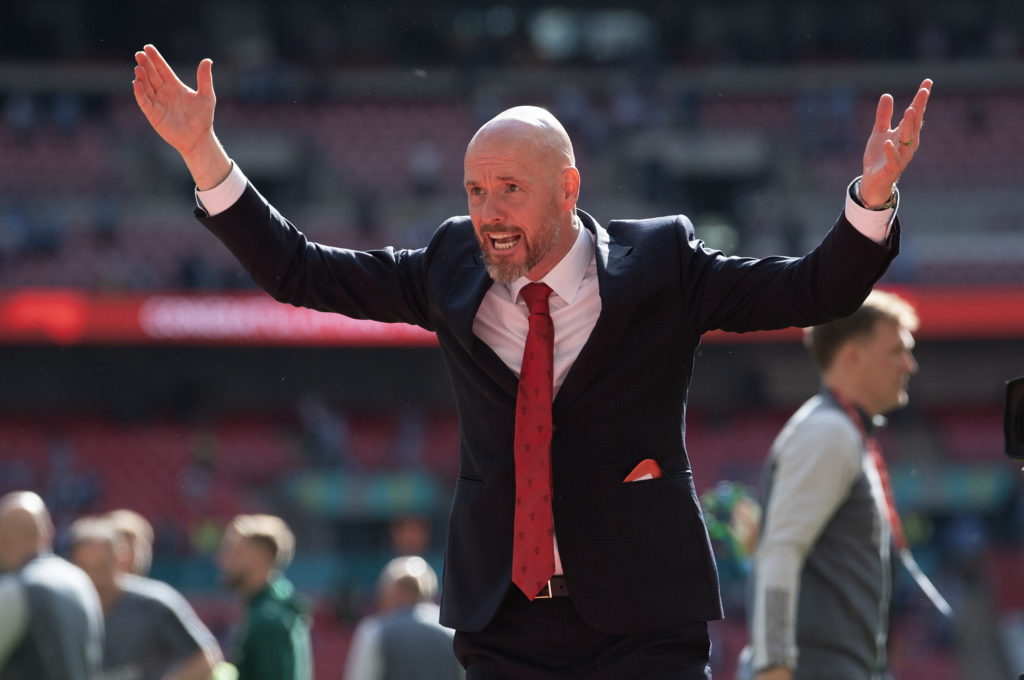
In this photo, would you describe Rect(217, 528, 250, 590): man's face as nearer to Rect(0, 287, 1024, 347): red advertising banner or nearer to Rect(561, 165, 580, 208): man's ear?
Rect(561, 165, 580, 208): man's ear

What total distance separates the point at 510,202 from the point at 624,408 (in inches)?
14.2

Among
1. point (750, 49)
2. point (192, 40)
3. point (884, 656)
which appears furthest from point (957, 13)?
point (884, 656)

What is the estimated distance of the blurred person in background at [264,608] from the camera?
207 inches

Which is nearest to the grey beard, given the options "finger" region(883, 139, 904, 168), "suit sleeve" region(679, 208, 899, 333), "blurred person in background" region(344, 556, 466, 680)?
"suit sleeve" region(679, 208, 899, 333)

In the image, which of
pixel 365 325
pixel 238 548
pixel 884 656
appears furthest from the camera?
pixel 365 325

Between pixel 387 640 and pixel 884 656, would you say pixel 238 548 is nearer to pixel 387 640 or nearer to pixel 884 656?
pixel 387 640

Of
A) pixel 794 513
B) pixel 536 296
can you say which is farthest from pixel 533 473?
pixel 794 513

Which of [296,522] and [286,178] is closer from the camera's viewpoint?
[296,522]

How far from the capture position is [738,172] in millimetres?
21797

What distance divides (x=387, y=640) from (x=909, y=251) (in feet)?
47.9

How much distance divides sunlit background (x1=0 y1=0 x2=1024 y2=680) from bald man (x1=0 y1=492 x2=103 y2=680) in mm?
9857

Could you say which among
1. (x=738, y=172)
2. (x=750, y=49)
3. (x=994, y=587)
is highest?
(x=750, y=49)

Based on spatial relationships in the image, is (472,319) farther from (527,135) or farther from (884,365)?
(884,365)

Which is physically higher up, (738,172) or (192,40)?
(192,40)
